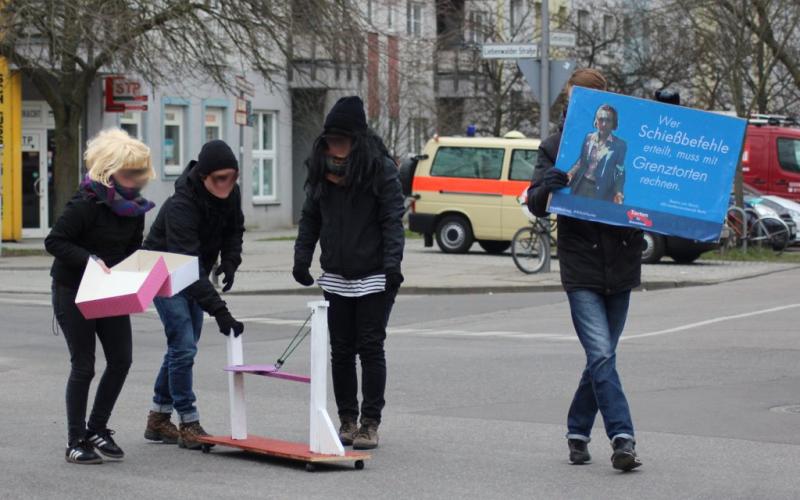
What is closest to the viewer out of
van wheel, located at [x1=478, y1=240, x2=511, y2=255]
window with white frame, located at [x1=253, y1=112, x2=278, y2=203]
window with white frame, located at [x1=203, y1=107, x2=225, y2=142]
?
van wheel, located at [x1=478, y1=240, x2=511, y2=255]

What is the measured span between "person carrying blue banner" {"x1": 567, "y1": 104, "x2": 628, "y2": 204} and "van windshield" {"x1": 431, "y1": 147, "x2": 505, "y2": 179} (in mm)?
19846

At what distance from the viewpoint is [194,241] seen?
8031mm

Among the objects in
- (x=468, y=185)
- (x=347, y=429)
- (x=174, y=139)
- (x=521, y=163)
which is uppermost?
(x=174, y=139)

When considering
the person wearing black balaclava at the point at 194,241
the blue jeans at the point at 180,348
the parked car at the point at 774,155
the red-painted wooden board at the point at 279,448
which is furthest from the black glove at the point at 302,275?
the parked car at the point at 774,155

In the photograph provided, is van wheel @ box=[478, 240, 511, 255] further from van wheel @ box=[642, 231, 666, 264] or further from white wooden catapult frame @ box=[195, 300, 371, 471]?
white wooden catapult frame @ box=[195, 300, 371, 471]

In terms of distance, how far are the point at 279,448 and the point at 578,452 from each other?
58.4 inches

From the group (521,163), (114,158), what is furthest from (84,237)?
(521,163)

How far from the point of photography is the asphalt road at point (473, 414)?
283 inches

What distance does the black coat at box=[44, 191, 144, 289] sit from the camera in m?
7.55

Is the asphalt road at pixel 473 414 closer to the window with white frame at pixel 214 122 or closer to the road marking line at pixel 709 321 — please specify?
the road marking line at pixel 709 321

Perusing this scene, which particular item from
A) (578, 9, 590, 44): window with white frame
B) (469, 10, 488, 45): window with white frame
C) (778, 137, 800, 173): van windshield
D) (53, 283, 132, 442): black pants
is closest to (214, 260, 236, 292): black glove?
(53, 283, 132, 442): black pants

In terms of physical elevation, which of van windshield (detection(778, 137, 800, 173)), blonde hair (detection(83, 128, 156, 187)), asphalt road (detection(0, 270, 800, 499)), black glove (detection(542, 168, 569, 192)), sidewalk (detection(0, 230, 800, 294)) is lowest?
asphalt road (detection(0, 270, 800, 499))

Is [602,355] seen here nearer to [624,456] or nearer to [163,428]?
[624,456]

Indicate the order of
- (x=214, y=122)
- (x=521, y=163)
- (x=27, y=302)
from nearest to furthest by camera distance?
(x=27, y=302)
(x=521, y=163)
(x=214, y=122)
